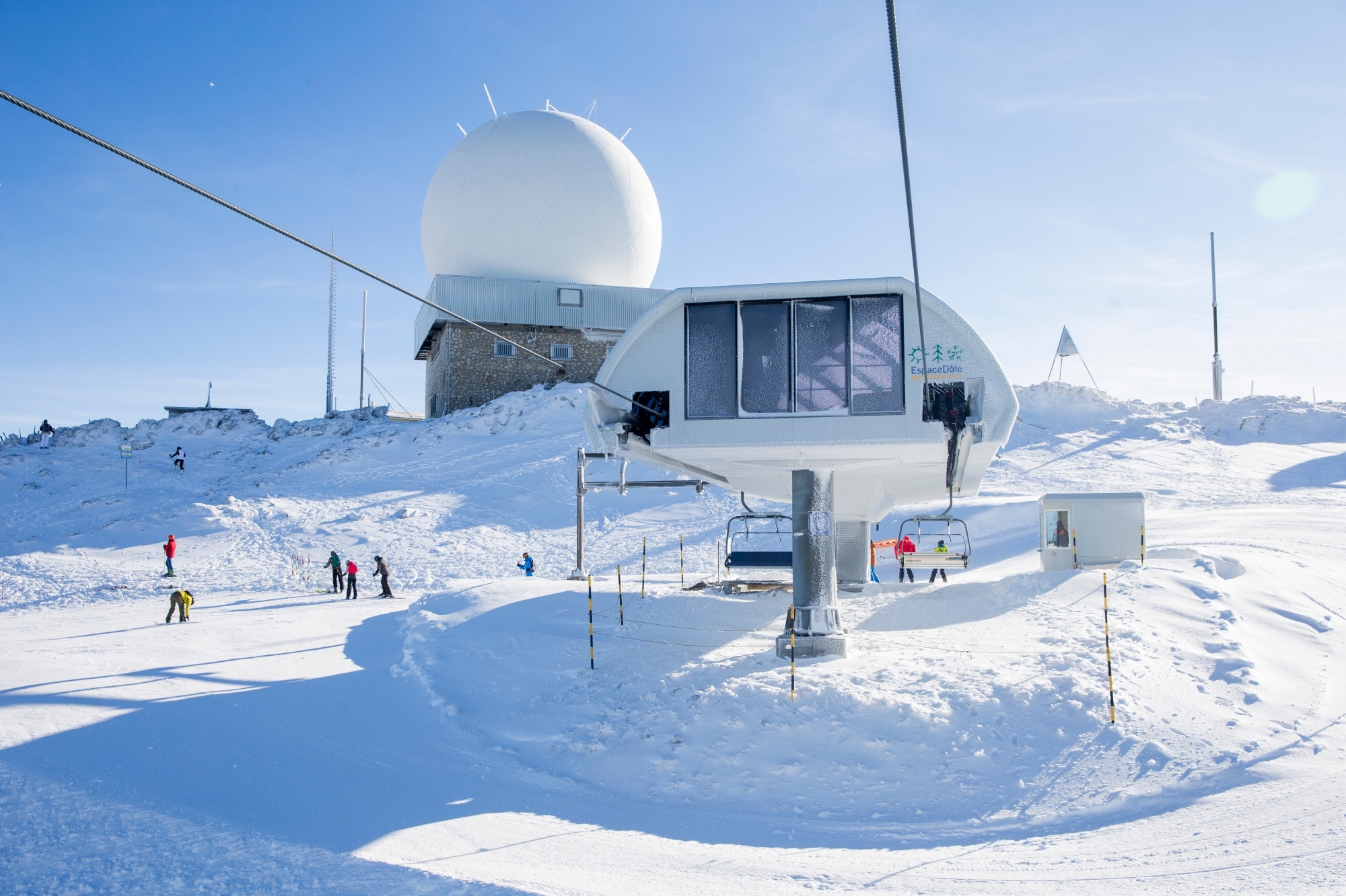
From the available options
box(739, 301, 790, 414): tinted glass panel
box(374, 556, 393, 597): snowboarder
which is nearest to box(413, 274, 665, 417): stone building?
box(374, 556, 393, 597): snowboarder

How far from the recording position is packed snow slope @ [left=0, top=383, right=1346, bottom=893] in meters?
6.21

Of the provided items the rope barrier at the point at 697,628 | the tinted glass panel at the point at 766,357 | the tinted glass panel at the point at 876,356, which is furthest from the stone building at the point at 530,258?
the tinted glass panel at the point at 876,356

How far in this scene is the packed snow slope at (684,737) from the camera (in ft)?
20.4

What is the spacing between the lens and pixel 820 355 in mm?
11430

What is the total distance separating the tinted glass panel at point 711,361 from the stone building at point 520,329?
2921 centimetres

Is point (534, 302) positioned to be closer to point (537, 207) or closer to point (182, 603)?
point (537, 207)

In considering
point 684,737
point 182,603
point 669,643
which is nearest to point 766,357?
point 669,643

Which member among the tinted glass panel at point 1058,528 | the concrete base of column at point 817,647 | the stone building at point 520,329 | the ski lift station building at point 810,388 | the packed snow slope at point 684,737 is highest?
the stone building at point 520,329

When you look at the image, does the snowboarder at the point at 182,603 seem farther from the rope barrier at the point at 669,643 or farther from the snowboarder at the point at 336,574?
the rope barrier at the point at 669,643

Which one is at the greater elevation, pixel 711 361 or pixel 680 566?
pixel 711 361

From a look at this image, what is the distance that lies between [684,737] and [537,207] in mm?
36230

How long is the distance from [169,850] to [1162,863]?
23.6 feet

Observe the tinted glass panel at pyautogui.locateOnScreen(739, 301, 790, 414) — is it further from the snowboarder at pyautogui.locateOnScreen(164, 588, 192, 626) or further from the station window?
the snowboarder at pyautogui.locateOnScreen(164, 588, 192, 626)

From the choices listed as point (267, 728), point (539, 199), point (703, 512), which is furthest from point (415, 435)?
point (267, 728)
